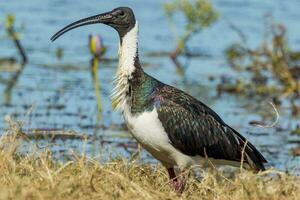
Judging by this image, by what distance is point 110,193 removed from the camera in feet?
21.7

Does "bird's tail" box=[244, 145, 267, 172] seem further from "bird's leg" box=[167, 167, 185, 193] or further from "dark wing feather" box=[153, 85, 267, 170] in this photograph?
"bird's leg" box=[167, 167, 185, 193]

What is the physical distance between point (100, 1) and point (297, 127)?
7874mm

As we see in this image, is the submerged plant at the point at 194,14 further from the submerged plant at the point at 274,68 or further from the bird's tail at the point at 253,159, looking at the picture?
the bird's tail at the point at 253,159

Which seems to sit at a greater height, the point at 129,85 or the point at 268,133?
the point at 129,85

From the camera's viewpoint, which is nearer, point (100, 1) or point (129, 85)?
point (129, 85)

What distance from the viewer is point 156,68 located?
578 inches

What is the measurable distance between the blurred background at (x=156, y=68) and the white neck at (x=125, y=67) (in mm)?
603

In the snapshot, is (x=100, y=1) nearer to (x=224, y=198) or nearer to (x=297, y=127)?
(x=297, y=127)

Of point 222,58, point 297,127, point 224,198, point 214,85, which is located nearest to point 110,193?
point 224,198

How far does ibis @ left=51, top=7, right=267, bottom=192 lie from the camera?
7.68m

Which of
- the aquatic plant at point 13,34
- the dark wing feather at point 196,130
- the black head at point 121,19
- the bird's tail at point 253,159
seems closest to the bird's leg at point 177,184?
the dark wing feather at point 196,130

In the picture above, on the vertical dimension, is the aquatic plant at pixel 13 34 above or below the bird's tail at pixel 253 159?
below

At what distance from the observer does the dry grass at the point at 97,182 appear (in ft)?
20.9

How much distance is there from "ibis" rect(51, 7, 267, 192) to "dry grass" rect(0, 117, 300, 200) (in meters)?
0.27
